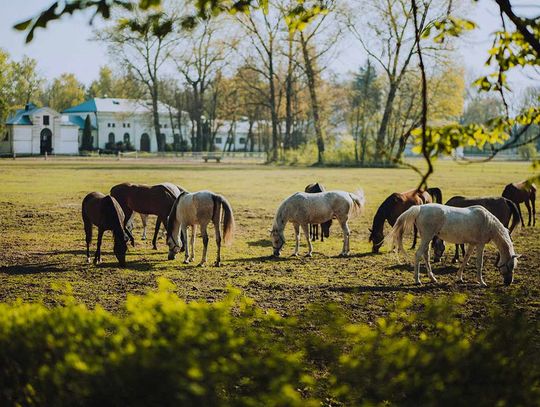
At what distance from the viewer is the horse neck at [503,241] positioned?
12156mm

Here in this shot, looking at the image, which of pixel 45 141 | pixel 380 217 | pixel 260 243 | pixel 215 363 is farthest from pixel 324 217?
pixel 45 141

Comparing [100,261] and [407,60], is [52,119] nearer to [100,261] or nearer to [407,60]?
[407,60]

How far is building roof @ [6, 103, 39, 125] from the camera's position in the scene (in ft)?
296

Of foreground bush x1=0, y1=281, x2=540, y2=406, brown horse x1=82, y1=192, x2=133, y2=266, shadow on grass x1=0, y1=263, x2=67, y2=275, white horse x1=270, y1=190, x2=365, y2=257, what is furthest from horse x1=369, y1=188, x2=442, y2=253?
foreground bush x1=0, y1=281, x2=540, y2=406

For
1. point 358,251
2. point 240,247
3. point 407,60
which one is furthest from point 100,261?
point 407,60

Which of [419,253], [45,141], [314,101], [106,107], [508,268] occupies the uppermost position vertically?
[106,107]

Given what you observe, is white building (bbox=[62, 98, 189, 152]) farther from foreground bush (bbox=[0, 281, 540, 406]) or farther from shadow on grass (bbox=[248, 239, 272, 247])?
foreground bush (bbox=[0, 281, 540, 406])

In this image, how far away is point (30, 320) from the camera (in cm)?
394

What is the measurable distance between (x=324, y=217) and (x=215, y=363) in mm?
12996

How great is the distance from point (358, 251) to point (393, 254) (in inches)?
40.3

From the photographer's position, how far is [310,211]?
15.9 m

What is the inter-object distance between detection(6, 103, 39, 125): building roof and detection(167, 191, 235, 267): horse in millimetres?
79161

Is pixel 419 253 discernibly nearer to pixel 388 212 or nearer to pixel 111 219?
pixel 388 212

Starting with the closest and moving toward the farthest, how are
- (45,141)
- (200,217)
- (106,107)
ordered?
(200,217) → (45,141) → (106,107)
